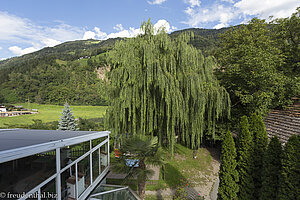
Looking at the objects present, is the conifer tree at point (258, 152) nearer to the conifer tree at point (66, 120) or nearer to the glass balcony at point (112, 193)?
the glass balcony at point (112, 193)

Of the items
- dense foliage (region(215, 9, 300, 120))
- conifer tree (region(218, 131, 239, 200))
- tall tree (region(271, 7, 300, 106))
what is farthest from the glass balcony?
tall tree (region(271, 7, 300, 106))

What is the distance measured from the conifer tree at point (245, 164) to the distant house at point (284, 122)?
11.3ft

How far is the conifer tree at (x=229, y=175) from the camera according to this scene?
4.04m

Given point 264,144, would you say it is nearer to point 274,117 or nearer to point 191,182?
point 191,182

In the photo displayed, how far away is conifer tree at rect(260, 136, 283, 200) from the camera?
344 centimetres

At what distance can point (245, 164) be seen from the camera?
13.4ft

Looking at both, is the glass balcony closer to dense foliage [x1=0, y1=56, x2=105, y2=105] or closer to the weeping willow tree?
the weeping willow tree

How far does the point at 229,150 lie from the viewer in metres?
4.20

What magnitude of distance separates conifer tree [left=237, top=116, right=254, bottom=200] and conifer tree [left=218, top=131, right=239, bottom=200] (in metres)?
0.15

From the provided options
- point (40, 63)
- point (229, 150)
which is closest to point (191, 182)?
point (229, 150)

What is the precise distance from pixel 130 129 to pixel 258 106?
23.9ft

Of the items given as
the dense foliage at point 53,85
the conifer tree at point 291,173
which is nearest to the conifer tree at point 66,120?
the dense foliage at point 53,85

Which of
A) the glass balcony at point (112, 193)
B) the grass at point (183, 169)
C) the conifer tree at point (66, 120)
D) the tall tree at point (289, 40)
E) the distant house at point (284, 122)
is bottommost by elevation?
the grass at point (183, 169)

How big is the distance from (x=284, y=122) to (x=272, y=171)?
16.5 ft
